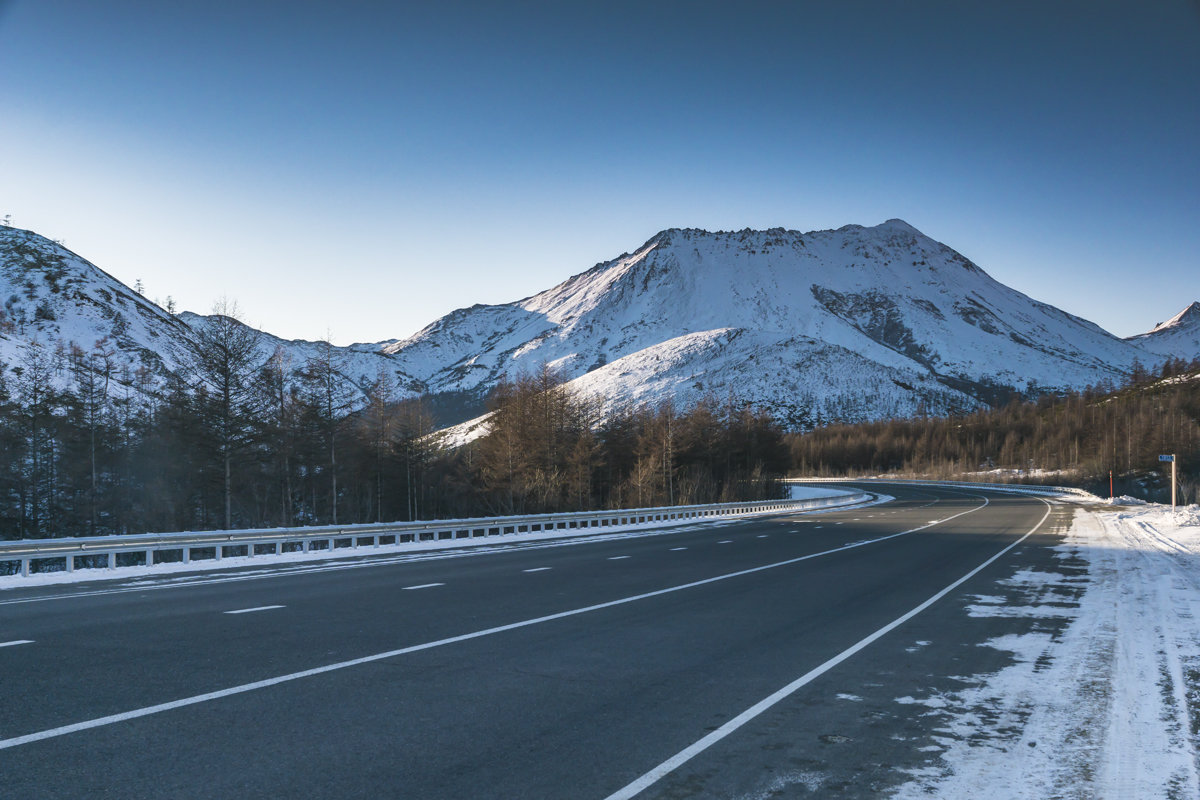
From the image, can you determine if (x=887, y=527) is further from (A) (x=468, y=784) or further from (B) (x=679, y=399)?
(B) (x=679, y=399)

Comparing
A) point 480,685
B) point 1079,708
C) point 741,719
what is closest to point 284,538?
point 480,685

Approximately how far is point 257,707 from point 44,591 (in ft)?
34.6

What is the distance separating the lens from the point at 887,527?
3089 centimetres

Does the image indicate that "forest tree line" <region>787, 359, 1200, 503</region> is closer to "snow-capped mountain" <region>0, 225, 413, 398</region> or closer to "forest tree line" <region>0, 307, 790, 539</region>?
"forest tree line" <region>0, 307, 790, 539</region>

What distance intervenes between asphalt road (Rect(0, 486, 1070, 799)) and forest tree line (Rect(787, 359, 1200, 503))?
8310 centimetres

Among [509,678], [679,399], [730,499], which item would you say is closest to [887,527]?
[509,678]

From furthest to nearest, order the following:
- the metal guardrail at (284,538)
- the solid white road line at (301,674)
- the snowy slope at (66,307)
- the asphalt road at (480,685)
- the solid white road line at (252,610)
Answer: the snowy slope at (66,307), the metal guardrail at (284,538), the solid white road line at (252,610), the solid white road line at (301,674), the asphalt road at (480,685)

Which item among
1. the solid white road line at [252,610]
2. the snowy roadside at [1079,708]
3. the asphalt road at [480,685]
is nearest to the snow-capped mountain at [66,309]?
the solid white road line at [252,610]

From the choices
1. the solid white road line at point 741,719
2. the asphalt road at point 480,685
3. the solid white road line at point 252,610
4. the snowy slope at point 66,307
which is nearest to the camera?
the solid white road line at point 741,719

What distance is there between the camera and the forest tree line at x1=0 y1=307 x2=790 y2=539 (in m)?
37.8

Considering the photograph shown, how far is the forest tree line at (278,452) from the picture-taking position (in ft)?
124

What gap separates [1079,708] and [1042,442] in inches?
6547

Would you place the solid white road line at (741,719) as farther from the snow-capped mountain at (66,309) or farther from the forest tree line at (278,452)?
the snow-capped mountain at (66,309)

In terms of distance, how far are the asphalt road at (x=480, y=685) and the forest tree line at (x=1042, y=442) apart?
273 ft
